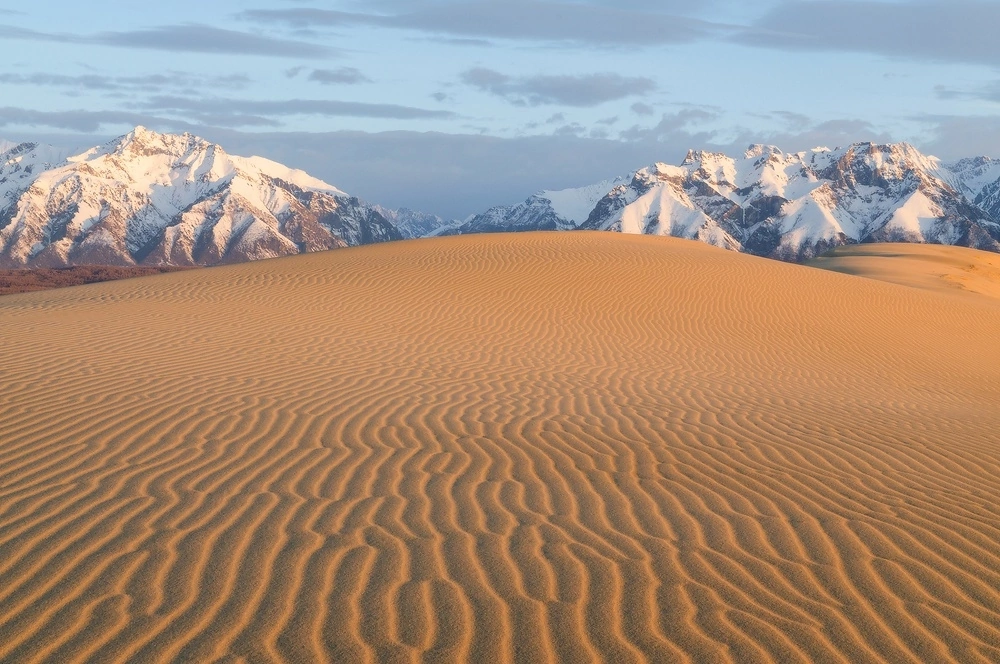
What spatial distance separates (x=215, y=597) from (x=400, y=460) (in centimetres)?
275

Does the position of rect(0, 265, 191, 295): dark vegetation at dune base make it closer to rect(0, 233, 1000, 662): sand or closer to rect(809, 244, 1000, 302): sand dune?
rect(809, 244, 1000, 302): sand dune

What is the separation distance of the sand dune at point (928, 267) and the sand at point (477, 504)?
20.7m

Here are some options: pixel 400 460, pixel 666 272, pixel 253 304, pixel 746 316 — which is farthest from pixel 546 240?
pixel 400 460

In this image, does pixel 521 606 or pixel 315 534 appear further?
pixel 315 534

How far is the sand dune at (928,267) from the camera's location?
34.2 metres

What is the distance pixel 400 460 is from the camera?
7.11 metres

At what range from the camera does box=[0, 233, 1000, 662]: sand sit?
418 cm

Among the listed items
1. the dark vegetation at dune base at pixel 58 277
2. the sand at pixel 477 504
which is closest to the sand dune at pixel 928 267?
the sand at pixel 477 504

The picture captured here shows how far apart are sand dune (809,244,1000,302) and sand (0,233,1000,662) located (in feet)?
67.8

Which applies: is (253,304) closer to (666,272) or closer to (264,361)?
(264,361)

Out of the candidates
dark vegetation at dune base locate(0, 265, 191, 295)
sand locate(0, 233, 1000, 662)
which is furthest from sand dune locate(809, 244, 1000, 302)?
dark vegetation at dune base locate(0, 265, 191, 295)

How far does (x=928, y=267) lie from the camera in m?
41.6

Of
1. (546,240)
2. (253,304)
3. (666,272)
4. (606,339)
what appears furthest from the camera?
(546,240)

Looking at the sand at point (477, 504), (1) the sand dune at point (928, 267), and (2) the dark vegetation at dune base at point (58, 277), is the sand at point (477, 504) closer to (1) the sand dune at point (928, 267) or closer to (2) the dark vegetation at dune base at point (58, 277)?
(1) the sand dune at point (928, 267)
